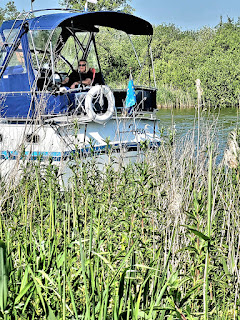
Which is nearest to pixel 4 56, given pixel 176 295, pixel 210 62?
pixel 176 295

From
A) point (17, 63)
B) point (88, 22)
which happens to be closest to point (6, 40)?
point (17, 63)

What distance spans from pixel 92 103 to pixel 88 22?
74.7 inches

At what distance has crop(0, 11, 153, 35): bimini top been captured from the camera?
28.0ft

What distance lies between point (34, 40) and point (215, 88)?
76.0 feet

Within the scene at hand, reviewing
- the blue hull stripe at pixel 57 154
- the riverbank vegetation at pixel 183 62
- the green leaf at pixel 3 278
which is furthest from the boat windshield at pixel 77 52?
the riverbank vegetation at pixel 183 62

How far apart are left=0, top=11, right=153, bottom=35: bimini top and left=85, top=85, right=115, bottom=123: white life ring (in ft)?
4.20

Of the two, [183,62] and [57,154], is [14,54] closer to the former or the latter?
[57,154]

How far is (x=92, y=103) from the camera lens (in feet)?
27.2

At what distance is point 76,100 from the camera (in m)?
8.52

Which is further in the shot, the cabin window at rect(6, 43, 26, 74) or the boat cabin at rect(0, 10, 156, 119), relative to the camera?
the cabin window at rect(6, 43, 26, 74)

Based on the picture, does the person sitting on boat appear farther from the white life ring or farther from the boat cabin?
the white life ring

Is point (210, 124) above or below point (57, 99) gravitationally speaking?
below

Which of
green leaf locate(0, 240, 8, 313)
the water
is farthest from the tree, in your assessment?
green leaf locate(0, 240, 8, 313)

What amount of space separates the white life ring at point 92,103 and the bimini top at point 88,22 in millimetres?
1281
